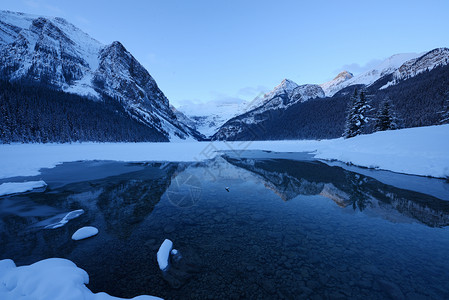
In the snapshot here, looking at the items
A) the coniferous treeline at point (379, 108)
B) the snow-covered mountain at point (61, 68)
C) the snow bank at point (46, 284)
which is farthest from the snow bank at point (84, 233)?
the snow-covered mountain at point (61, 68)

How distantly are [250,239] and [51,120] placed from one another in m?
90.8

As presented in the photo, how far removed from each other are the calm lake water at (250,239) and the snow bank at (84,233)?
272 mm

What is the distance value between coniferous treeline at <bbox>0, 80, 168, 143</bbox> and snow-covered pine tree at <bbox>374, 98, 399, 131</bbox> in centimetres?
9449

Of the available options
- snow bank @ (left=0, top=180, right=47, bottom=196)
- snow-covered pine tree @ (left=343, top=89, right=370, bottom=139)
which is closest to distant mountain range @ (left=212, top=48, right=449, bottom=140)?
snow-covered pine tree @ (left=343, top=89, right=370, bottom=139)

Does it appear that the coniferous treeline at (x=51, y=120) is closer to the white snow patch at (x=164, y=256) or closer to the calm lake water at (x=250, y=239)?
the calm lake water at (x=250, y=239)

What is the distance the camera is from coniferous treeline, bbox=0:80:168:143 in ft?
180

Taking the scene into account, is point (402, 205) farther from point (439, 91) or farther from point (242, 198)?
point (439, 91)

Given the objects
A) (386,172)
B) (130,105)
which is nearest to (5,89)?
(130,105)

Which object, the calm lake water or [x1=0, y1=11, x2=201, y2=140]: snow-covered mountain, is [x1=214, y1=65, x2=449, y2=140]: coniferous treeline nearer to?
the calm lake water

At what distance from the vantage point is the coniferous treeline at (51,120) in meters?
55.0

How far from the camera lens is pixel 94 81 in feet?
496

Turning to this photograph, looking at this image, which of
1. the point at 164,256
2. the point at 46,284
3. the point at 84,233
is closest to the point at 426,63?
the point at 164,256

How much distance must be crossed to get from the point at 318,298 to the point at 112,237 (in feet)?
23.1

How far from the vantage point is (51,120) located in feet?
217
